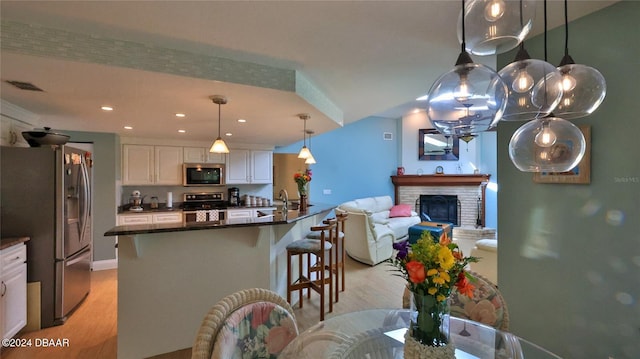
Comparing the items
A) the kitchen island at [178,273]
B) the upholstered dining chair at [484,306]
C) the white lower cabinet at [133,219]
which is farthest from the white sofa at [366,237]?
the white lower cabinet at [133,219]

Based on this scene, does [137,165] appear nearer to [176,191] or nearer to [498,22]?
[176,191]

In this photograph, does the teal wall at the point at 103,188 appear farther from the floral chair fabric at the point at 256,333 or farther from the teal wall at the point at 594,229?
the teal wall at the point at 594,229

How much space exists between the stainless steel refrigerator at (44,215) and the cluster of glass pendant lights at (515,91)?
3.54 m

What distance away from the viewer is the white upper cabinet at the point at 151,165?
4.82 metres

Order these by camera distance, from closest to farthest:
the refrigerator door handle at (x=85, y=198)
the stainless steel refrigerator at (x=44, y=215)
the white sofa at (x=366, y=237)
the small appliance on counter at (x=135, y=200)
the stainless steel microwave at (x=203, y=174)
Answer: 1. the stainless steel refrigerator at (x=44, y=215)
2. the refrigerator door handle at (x=85, y=198)
3. the white sofa at (x=366, y=237)
4. the small appliance on counter at (x=135, y=200)
5. the stainless steel microwave at (x=203, y=174)

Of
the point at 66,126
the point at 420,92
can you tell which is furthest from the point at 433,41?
the point at 66,126

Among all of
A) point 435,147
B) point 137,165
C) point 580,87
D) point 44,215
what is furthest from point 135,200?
point 435,147

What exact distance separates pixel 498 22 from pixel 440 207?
7.16 meters

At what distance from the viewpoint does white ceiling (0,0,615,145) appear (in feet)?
5.65

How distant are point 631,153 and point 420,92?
203 cm

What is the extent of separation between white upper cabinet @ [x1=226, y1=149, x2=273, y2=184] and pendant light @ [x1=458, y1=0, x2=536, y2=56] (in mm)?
5066

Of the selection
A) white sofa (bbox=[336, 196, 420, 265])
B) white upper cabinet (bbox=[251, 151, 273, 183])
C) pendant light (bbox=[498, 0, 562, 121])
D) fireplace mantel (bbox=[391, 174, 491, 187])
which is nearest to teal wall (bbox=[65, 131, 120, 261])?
white upper cabinet (bbox=[251, 151, 273, 183])

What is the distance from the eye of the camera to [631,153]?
1748 mm

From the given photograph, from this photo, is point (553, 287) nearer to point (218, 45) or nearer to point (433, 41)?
point (433, 41)
